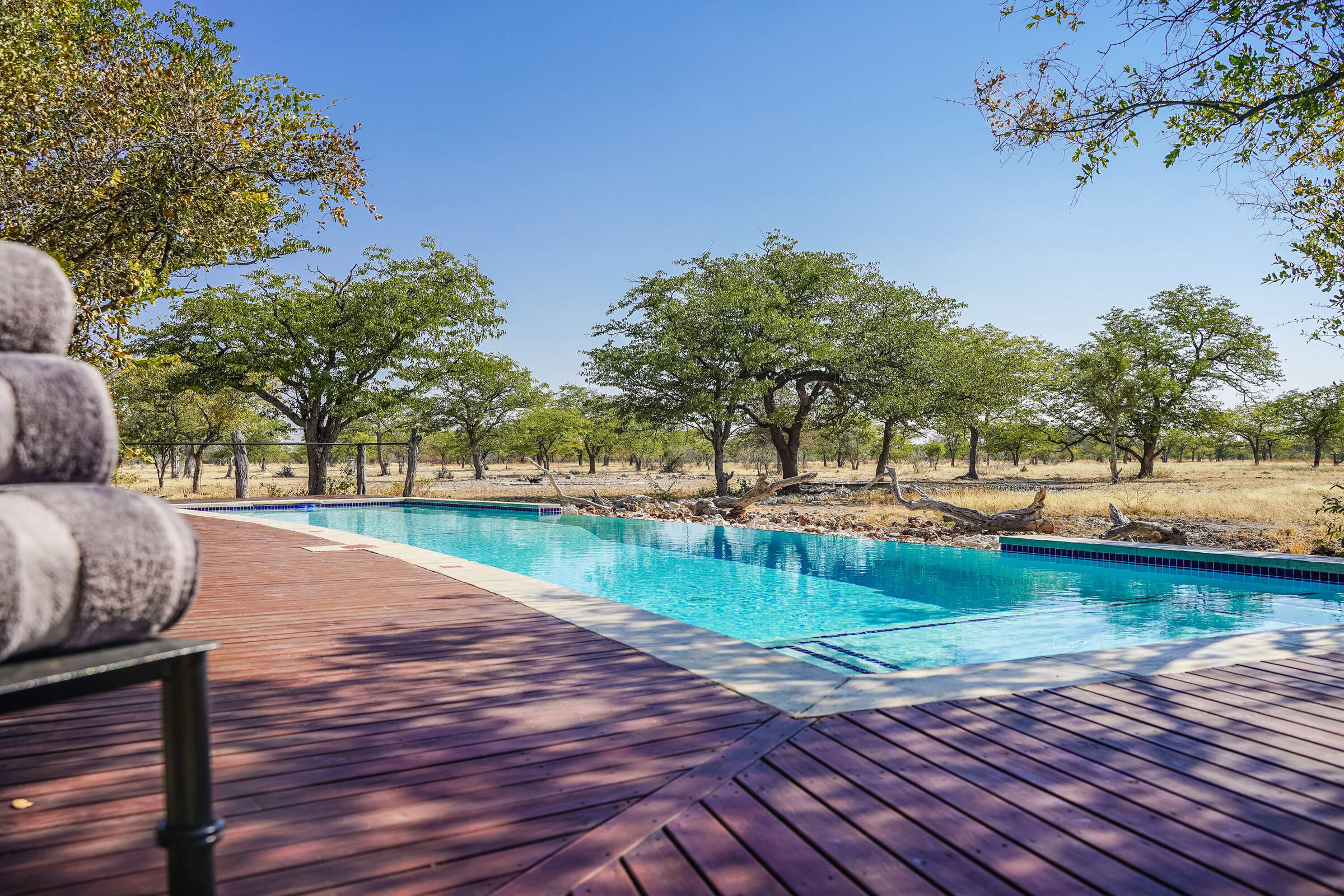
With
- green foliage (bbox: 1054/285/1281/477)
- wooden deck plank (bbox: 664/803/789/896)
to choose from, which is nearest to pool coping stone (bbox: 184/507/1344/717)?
wooden deck plank (bbox: 664/803/789/896)

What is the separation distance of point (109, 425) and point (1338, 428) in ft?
181

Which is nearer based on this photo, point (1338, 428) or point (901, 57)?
point (901, 57)

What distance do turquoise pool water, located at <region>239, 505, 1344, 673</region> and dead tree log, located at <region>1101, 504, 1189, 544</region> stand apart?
72.9 inches

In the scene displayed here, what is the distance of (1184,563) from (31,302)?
36.8ft

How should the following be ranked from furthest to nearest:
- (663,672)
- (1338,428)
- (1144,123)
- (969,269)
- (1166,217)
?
(1338,428)
(969,269)
(1166,217)
(1144,123)
(663,672)

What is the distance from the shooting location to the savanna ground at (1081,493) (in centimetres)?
1261

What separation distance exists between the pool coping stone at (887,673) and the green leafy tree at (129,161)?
5386 millimetres

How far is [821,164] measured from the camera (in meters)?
20.2

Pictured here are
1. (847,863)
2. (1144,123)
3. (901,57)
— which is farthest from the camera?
(901,57)

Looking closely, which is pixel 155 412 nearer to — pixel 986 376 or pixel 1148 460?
pixel 986 376

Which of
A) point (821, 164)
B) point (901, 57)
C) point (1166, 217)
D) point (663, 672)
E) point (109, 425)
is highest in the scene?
point (821, 164)

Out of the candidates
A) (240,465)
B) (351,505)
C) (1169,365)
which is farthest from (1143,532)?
(1169,365)

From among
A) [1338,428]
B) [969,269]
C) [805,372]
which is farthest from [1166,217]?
[1338,428]

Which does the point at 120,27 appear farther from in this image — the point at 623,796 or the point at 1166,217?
the point at 1166,217
